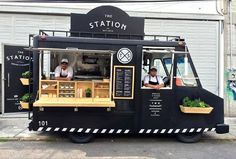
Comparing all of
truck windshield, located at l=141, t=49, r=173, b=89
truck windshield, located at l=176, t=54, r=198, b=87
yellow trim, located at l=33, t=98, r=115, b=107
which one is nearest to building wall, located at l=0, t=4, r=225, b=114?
truck windshield, located at l=141, t=49, r=173, b=89

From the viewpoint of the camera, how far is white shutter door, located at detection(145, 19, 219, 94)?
38.2ft

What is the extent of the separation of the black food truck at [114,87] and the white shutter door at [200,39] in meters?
3.31

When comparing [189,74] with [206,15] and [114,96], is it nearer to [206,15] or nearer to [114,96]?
[114,96]

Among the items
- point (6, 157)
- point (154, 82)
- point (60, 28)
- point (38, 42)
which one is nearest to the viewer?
point (6, 157)

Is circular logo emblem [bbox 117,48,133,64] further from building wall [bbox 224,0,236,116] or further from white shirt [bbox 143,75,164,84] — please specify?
building wall [bbox 224,0,236,116]

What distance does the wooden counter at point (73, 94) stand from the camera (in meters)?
7.64

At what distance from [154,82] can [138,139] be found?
1496 millimetres

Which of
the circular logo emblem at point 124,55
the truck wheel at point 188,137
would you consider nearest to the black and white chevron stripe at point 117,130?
the truck wheel at point 188,137

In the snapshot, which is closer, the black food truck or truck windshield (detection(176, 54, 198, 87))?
the black food truck

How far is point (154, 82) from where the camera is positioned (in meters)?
8.20

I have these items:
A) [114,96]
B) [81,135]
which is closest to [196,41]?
[114,96]

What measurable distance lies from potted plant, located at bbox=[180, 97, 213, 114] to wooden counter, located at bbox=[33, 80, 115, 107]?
169 centimetres

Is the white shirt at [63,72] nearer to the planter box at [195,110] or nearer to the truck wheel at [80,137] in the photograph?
the truck wheel at [80,137]

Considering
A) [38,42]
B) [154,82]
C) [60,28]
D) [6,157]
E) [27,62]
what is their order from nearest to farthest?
[6,157] → [38,42] → [154,82] → [27,62] → [60,28]
